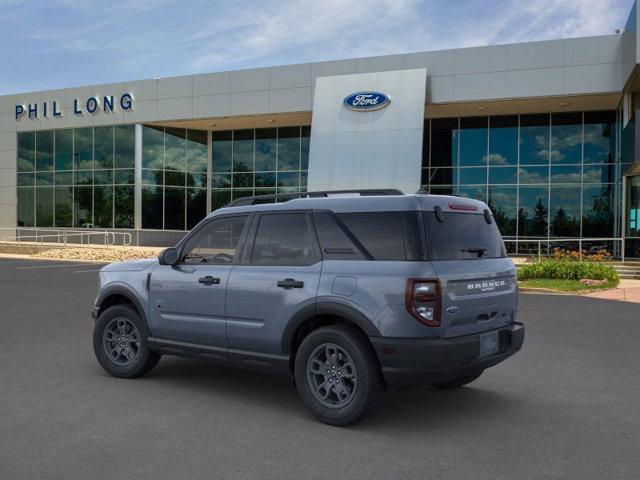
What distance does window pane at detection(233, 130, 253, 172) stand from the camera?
34.9m

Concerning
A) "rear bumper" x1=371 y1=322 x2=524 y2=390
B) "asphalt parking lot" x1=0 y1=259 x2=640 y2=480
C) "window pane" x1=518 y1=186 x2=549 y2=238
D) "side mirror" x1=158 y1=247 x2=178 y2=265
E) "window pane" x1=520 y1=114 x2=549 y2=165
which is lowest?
"asphalt parking lot" x1=0 y1=259 x2=640 y2=480

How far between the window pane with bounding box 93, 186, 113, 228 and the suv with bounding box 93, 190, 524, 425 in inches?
1185

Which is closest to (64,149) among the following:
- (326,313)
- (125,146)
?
(125,146)

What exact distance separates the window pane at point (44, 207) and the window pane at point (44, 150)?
138 centimetres

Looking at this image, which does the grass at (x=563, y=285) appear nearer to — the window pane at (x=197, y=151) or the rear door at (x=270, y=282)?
the rear door at (x=270, y=282)

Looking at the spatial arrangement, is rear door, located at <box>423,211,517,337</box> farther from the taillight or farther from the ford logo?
the ford logo

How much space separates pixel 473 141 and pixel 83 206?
A: 21604mm

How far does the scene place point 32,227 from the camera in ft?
123

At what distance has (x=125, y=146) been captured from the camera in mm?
34469

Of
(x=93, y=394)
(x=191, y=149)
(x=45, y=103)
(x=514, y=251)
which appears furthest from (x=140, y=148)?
(x=93, y=394)

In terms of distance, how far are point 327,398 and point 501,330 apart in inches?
62.7

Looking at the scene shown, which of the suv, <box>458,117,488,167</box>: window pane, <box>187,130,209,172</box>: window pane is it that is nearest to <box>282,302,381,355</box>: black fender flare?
the suv

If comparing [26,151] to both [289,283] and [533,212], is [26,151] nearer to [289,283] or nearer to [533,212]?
[533,212]

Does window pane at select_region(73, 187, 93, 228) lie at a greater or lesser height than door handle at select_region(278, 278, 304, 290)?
greater
